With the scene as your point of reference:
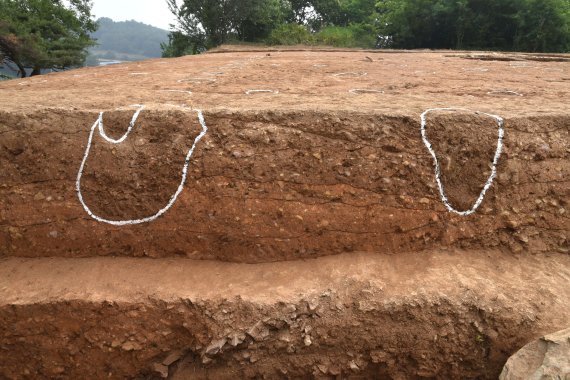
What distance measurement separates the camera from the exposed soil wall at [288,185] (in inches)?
83.3

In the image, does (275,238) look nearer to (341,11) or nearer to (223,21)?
(223,21)

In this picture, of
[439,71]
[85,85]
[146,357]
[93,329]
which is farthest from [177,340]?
[439,71]

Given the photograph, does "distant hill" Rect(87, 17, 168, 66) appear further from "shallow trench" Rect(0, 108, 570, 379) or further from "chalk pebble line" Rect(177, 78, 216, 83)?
"shallow trench" Rect(0, 108, 570, 379)

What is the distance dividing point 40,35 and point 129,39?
63568 millimetres

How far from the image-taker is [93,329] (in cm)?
204

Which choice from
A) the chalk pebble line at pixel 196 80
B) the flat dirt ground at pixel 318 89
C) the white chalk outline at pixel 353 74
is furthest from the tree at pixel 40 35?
the white chalk outline at pixel 353 74

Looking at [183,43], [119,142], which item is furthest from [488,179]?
[183,43]

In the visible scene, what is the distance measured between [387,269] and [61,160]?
5.99 feet

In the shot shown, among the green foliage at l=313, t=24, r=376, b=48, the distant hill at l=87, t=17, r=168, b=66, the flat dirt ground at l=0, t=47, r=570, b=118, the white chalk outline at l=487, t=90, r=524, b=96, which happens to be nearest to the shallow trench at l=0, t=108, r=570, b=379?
the flat dirt ground at l=0, t=47, r=570, b=118

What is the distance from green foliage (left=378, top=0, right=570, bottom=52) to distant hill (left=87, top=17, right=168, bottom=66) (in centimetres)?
5022

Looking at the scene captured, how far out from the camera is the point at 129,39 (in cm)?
6781

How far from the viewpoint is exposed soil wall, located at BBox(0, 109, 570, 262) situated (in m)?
2.12

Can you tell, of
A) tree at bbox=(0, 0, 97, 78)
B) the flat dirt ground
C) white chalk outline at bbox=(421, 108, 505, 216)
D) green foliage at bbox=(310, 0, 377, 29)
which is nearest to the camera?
white chalk outline at bbox=(421, 108, 505, 216)

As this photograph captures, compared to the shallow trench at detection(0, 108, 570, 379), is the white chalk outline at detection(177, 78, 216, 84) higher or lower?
higher
